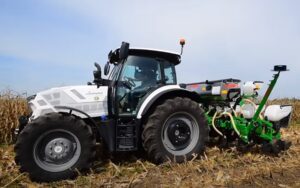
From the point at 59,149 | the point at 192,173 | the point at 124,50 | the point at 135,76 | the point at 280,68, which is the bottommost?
the point at 192,173

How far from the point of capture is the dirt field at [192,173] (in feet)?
15.6

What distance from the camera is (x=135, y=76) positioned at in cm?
602

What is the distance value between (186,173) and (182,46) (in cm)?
274

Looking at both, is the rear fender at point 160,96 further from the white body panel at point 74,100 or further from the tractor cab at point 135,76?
the white body panel at point 74,100

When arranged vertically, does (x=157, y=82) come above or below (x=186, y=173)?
above

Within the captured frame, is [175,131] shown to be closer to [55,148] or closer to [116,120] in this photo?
[116,120]

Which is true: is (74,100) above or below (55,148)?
above

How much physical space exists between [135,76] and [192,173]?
6.84ft

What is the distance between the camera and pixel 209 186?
452cm

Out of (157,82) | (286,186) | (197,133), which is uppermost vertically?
(157,82)

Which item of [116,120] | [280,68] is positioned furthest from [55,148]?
[280,68]

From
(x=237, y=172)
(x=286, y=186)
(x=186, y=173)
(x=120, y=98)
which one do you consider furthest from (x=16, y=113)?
(x=286, y=186)

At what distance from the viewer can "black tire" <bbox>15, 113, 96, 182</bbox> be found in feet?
15.7

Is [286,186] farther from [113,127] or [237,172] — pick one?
[113,127]
